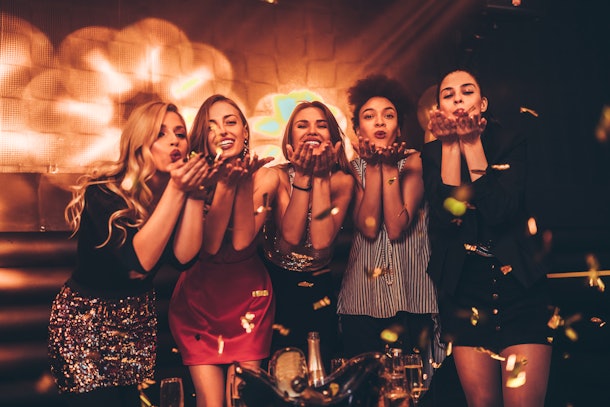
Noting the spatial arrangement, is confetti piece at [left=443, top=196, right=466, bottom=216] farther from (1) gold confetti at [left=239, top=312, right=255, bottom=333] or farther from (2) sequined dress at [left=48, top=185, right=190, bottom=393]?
(2) sequined dress at [left=48, top=185, right=190, bottom=393]

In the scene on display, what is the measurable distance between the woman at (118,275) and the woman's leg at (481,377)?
110cm

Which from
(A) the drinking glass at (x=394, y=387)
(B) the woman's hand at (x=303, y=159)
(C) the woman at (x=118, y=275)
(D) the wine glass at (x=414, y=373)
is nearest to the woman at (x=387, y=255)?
(B) the woman's hand at (x=303, y=159)

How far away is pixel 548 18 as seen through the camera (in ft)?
16.2

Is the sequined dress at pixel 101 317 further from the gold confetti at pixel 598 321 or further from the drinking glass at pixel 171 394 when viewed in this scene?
the gold confetti at pixel 598 321

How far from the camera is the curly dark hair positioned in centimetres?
321

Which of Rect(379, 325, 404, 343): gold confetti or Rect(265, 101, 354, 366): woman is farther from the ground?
Rect(265, 101, 354, 366): woman

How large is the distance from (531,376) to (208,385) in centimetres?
118

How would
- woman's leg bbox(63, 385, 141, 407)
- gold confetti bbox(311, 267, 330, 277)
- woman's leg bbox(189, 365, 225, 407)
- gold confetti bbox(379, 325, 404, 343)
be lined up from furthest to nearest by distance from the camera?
1. gold confetti bbox(311, 267, 330, 277)
2. gold confetti bbox(379, 325, 404, 343)
3. woman's leg bbox(189, 365, 225, 407)
4. woman's leg bbox(63, 385, 141, 407)

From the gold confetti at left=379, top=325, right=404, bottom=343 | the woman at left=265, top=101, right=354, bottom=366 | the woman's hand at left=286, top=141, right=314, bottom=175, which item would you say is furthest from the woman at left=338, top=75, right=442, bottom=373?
the woman's hand at left=286, top=141, right=314, bottom=175

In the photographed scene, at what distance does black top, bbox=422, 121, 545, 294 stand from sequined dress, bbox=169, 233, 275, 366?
2.30 ft

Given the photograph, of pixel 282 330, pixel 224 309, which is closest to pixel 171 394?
pixel 224 309

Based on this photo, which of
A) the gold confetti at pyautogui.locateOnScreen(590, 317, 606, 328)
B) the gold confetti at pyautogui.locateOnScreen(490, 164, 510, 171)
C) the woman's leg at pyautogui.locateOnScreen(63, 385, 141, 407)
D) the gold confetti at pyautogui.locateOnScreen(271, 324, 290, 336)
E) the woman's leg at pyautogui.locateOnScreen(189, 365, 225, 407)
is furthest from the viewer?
the gold confetti at pyautogui.locateOnScreen(590, 317, 606, 328)

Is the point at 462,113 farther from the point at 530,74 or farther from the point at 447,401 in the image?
the point at 530,74

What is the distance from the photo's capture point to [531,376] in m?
2.60
